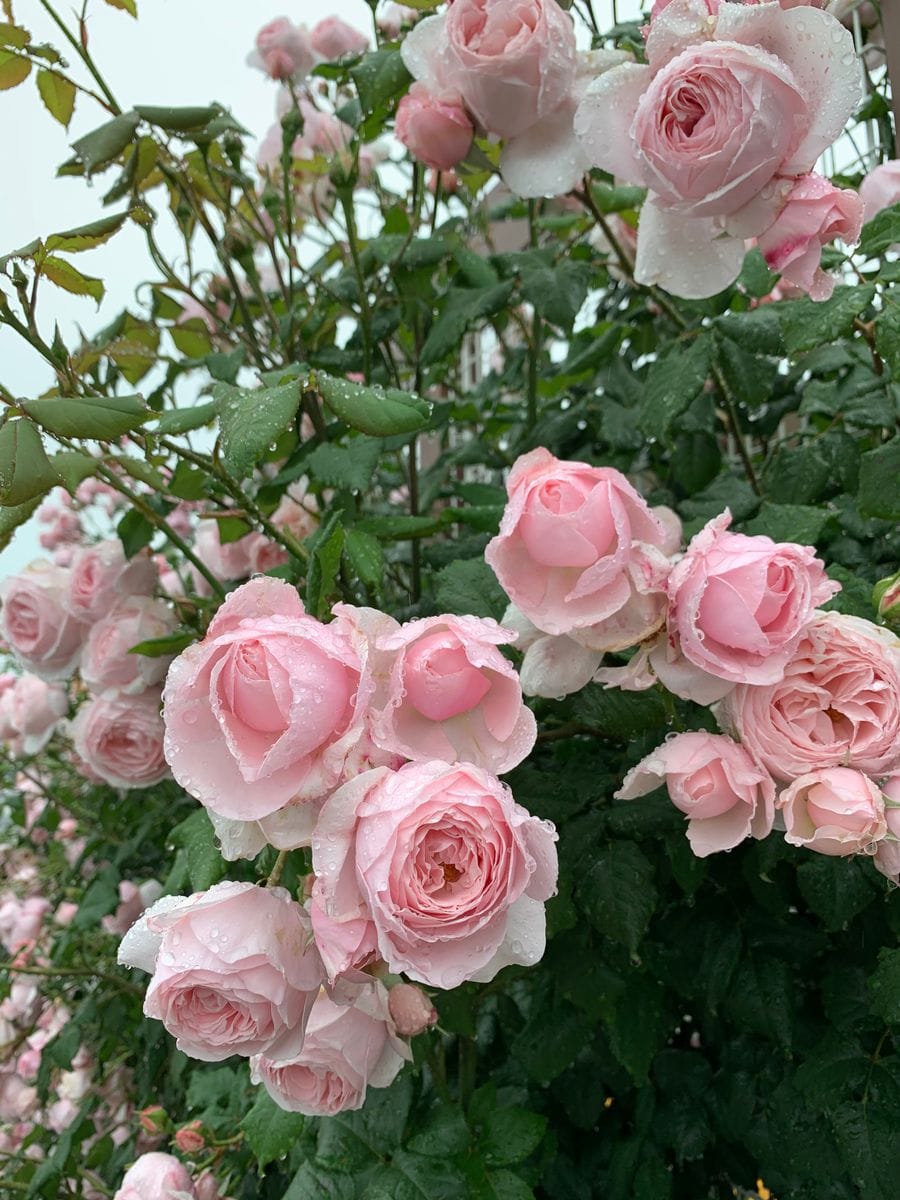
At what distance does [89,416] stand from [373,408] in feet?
0.63

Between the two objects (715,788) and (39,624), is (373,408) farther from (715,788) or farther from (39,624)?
(39,624)

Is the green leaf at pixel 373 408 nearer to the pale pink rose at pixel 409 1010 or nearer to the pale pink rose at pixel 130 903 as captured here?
the pale pink rose at pixel 409 1010

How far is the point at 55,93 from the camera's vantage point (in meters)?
0.95

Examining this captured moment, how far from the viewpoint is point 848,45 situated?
0.57 metres

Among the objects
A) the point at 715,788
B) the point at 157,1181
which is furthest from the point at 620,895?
the point at 157,1181

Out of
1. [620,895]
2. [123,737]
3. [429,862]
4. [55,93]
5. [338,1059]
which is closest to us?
[429,862]

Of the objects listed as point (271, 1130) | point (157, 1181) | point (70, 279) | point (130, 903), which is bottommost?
point (130, 903)

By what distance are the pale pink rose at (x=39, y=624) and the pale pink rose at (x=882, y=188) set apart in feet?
3.04

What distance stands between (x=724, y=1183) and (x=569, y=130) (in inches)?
44.9

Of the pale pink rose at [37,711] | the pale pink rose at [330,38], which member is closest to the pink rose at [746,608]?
the pale pink rose at [37,711]

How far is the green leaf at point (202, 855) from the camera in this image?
66 centimetres

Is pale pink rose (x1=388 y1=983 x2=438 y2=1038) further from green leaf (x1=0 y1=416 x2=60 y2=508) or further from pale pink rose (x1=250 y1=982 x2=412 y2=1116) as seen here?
green leaf (x1=0 y1=416 x2=60 y2=508)

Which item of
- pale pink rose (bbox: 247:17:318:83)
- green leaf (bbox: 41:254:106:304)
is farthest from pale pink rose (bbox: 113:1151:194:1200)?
pale pink rose (bbox: 247:17:318:83)

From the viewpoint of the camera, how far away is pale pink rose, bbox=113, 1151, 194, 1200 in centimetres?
86
